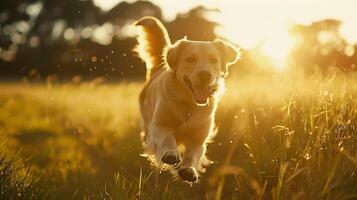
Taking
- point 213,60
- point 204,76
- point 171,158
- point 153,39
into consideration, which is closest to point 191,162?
point 171,158

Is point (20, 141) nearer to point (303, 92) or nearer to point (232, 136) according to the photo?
point (232, 136)

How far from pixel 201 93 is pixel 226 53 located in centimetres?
106

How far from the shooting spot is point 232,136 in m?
7.42

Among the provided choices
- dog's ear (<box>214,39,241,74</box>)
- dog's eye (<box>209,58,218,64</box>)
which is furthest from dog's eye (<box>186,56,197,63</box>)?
dog's ear (<box>214,39,241,74</box>)

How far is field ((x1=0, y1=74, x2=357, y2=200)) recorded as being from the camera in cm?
437

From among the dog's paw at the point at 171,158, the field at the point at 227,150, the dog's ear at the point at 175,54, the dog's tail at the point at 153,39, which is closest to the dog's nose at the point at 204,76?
the dog's ear at the point at 175,54

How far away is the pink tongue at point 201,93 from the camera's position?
6012 mm

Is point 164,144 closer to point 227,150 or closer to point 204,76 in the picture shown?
point 204,76

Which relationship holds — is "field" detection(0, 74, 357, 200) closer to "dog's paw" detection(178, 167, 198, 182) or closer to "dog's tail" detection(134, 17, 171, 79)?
"dog's paw" detection(178, 167, 198, 182)

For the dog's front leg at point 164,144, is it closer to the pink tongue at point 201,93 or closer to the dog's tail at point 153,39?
the pink tongue at point 201,93

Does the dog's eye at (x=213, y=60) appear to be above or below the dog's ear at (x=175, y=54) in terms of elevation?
above

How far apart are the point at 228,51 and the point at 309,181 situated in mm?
3067

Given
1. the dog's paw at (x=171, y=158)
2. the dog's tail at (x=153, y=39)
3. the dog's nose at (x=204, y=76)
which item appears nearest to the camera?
the dog's paw at (x=171, y=158)

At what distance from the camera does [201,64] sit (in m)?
6.18
